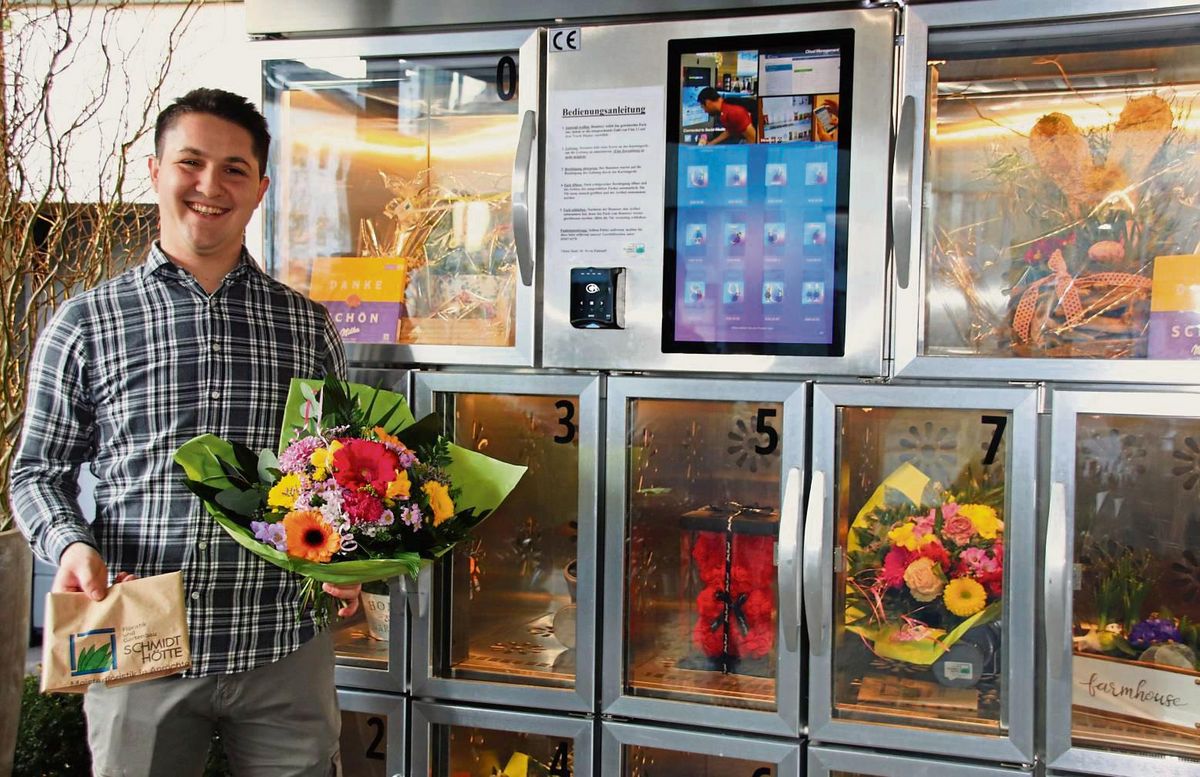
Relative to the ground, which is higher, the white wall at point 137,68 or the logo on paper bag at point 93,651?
the white wall at point 137,68

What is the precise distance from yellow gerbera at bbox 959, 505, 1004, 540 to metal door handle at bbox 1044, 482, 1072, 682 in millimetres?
138

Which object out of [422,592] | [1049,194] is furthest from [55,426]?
[1049,194]

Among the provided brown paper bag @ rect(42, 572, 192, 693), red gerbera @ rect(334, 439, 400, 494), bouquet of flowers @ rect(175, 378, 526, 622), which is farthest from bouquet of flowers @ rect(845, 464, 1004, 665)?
brown paper bag @ rect(42, 572, 192, 693)

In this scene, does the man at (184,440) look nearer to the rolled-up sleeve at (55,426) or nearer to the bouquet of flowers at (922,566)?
the rolled-up sleeve at (55,426)

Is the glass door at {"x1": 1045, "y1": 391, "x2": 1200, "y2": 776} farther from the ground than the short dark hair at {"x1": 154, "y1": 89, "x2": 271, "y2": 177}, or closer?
closer

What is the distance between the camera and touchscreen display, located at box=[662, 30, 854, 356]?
96.1 inches

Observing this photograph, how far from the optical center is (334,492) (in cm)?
204

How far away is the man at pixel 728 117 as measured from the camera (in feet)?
8.25

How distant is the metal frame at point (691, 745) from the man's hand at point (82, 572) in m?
1.14

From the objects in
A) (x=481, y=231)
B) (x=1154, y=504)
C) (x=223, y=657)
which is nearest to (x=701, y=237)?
(x=481, y=231)

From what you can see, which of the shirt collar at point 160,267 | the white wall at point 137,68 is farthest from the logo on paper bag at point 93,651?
the white wall at point 137,68

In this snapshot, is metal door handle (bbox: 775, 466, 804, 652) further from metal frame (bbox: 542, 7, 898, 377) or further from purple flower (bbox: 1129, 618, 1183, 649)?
purple flower (bbox: 1129, 618, 1183, 649)

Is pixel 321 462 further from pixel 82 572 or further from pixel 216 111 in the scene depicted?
pixel 216 111

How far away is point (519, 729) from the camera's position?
8.70ft
